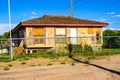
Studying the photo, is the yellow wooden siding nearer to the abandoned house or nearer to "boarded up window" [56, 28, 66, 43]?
the abandoned house

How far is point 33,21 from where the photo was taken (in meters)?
25.3

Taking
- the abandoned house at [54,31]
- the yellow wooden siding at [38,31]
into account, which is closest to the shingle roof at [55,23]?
the abandoned house at [54,31]

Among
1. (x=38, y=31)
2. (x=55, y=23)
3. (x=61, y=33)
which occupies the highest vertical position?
(x=55, y=23)

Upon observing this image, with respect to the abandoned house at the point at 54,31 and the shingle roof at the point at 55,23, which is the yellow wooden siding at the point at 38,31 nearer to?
the abandoned house at the point at 54,31

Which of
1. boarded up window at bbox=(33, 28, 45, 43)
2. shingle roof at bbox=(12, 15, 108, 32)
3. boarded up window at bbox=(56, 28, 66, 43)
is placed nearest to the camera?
shingle roof at bbox=(12, 15, 108, 32)

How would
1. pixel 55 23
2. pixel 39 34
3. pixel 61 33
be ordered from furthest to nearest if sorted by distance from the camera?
pixel 61 33 < pixel 55 23 < pixel 39 34

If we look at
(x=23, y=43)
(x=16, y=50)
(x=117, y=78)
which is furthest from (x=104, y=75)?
(x=23, y=43)

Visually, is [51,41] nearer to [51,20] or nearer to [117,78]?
[51,20]

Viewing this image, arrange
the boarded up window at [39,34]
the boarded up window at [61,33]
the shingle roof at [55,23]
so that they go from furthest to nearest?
the boarded up window at [61,33] < the boarded up window at [39,34] < the shingle roof at [55,23]

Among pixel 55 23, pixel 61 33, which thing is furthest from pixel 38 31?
pixel 61 33

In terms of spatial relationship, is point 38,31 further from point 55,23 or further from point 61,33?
point 61,33

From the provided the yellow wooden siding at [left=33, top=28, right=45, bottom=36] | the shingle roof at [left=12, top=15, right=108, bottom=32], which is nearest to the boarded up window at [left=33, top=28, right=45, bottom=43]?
the yellow wooden siding at [left=33, top=28, right=45, bottom=36]

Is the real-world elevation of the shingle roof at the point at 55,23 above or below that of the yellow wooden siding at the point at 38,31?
above

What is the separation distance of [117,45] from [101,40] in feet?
6.19
